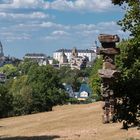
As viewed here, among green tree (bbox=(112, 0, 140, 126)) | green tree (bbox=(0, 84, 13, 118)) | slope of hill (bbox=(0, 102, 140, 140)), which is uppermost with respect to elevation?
green tree (bbox=(112, 0, 140, 126))

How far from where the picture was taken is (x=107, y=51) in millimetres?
29828

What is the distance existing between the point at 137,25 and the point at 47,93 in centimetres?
7766

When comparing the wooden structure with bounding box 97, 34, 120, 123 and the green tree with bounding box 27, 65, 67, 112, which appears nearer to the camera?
the wooden structure with bounding box 97, 34, 120, 123

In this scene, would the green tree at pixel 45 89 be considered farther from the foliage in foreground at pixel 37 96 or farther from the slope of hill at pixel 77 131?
the slope of hill at pixel 77 131

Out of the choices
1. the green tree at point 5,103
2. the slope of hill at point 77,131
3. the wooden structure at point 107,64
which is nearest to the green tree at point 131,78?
the slope of hill at point 77,131

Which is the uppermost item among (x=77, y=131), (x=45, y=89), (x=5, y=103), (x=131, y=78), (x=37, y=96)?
(x=131, y=78)

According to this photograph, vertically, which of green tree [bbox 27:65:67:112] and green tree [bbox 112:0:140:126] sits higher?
green tree [bbox 112:0:140:126]

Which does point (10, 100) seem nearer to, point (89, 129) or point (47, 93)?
point (47, 93)

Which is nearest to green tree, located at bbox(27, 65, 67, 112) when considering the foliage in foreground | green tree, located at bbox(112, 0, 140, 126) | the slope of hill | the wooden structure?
the foliage in foreground

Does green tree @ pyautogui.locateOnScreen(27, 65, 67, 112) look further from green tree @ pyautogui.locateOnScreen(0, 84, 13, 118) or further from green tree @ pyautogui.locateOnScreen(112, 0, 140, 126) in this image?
green tree @ pyautogui.locateOnScreen(112, 0, 140, 126)

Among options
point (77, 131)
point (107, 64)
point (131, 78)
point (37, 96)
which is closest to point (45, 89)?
point (37, 96)

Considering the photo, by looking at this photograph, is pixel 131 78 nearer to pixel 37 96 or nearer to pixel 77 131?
pixel 77 131

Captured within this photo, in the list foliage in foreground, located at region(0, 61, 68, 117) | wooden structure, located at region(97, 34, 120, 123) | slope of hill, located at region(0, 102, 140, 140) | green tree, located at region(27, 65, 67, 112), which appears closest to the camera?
slope of hill, located at region(0, 102, 140, 140)

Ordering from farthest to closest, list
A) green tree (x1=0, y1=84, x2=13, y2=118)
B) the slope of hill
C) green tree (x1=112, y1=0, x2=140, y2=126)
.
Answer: green tree (x1=0, y1=84, x2=13, y2=118), the slope of hill, green tree (x1=112, y1=0, x2=140, y2=126)
